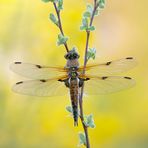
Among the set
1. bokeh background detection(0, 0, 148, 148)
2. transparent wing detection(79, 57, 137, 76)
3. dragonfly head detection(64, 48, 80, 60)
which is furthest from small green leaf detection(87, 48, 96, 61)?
bokeh background detection(0, 0, 148, 148)

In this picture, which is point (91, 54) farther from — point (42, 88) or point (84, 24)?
point (42, 88)

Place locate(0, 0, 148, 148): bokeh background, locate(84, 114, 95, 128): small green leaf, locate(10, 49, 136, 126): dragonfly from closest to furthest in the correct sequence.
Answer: locate(84, 114, 95, 128): small green leaf, locate(10, 49, 136, 126): dragonfly, locate(0, 0, 148, 148): bokeh background

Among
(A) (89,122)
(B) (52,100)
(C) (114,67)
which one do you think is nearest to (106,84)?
(C) (114,67)

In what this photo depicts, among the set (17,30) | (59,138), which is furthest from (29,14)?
(59,138)

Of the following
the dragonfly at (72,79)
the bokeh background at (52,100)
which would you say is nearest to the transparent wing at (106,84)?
the dragonfly at (72,79)

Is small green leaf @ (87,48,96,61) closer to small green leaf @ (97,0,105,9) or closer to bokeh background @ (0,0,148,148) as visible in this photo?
small green leaf @ (97,0,105,9)

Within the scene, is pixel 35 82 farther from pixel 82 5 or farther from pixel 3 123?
pixel 82 5

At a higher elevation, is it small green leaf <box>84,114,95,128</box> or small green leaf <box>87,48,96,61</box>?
small green leaf <box>87,48,96,61</box>

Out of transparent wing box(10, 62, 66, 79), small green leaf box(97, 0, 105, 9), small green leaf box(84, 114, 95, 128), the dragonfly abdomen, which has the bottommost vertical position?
small green leaf box(84, 114, 95, 128)
